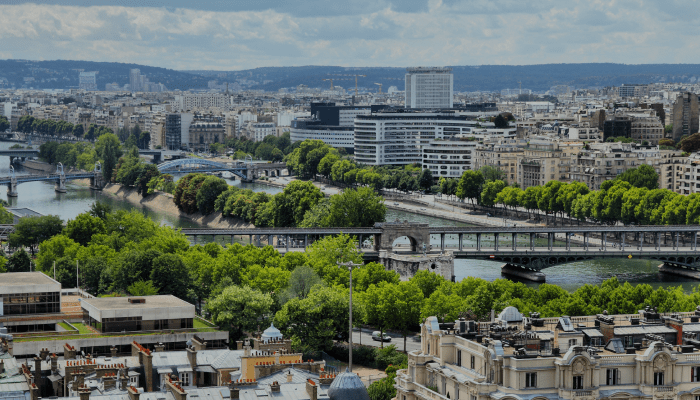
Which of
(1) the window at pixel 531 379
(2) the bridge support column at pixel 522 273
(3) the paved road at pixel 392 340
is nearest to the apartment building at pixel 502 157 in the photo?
(2) the bridge support column at pixel 522 273

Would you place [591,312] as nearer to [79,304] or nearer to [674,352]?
[674,352]

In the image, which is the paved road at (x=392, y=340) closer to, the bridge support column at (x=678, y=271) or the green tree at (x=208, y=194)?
the bridge support column at (x=678, y=271)

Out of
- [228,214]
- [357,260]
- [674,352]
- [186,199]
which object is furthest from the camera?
[186,199]

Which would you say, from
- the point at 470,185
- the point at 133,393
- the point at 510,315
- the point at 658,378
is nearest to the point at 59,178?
the point at 470,185

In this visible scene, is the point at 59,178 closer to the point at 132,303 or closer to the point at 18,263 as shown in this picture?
the point at 18,263

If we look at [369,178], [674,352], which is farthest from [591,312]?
[369,178]

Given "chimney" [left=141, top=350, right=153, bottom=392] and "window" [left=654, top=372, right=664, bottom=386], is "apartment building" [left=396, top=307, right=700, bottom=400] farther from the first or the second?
"chimney" [left=141, top=350, right=153, bottom=392]
